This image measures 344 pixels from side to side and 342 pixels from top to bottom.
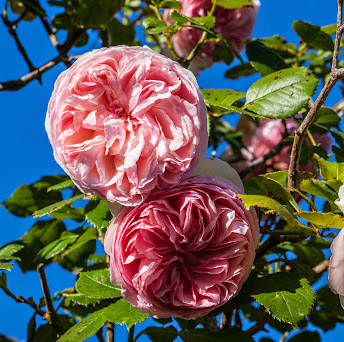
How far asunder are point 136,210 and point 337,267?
0.71 feet

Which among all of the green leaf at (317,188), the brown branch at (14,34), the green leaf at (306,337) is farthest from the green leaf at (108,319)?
the brown branch at (14,34)

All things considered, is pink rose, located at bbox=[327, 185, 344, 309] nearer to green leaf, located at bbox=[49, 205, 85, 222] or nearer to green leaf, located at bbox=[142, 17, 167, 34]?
green leaf, located at bbox=[142, 17, 167, 34]

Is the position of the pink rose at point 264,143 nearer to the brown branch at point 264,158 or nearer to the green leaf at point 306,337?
the brown branch at point 264,158

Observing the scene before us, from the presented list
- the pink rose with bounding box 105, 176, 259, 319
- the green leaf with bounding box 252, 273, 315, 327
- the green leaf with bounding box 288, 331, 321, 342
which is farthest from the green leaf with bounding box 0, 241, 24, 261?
the green leaf with bounding box 288, 331, 321, 342

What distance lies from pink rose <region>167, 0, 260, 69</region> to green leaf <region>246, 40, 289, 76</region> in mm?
113

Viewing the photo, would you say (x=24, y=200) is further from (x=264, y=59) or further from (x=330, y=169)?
(x=330, y=169)

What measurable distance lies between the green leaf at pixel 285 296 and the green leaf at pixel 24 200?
2.07ft

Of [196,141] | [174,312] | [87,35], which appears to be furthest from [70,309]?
[87,35]

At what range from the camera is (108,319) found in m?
0.59

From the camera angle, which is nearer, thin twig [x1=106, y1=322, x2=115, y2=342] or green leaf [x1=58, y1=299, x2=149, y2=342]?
green leaf [x1=58, y1=299, x2=149, y2=342]

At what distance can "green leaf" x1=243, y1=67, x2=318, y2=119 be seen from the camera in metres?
0.70

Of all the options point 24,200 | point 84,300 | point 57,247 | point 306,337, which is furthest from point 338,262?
point 24,200

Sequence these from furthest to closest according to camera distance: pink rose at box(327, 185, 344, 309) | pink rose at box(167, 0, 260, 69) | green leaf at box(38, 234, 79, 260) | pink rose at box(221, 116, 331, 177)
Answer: pink rose at box(221, 116, 331, 177) < pink rose at box(167, 0, 260, 69) < green leaf at box(38, 234, 79, 260) < pink rose at box(327, 185, 344, 309)

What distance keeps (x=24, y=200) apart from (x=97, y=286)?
487 millimetres
